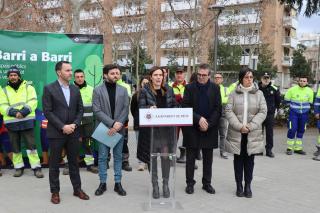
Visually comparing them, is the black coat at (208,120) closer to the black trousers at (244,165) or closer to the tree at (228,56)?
the black trousers at (244,165)

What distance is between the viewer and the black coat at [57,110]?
5.29 m

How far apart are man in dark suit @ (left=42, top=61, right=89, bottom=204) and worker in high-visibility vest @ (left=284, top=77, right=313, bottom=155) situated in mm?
5784

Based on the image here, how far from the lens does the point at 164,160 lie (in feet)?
17.7

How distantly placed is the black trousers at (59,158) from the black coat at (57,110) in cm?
9

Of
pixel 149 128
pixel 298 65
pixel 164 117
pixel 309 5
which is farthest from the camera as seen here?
pixel 298 65

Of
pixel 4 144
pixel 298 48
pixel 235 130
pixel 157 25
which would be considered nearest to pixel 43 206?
pixel 4 144

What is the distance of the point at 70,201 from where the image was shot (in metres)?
5.43

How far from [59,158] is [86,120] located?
5.29 feet

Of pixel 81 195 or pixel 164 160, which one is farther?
pixel 81 195

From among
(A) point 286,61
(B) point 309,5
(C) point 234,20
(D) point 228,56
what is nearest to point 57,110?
(B) point 309,5

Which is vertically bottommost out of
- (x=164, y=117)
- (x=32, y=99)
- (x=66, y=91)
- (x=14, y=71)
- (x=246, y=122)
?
(x=246, y=122)

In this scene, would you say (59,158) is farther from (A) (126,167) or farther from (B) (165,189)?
(A) (126,167)

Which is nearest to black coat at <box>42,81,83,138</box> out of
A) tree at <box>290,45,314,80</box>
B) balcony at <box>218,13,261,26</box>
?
balcony at <box>218,13,261,26</box>

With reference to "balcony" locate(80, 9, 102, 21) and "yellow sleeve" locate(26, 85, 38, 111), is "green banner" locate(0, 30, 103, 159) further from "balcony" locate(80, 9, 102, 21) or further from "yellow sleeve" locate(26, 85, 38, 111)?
"balcony" locate(80, 9, 102, 21)
